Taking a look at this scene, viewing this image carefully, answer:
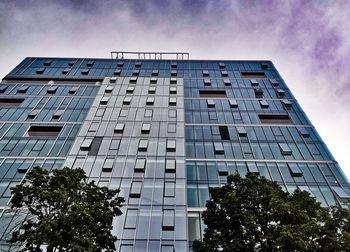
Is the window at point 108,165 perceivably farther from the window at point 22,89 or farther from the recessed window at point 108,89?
the window at point 22,89

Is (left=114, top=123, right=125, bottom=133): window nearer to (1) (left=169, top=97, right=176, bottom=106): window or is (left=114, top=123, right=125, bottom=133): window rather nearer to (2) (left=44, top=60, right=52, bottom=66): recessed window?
(1) (left=169, top=97, right=176, bottom=106): window

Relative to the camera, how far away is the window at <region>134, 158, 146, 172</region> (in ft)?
89.3

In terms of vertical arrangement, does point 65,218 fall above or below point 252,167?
below

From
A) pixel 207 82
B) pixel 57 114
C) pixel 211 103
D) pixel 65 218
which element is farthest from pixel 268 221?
pixel 57 114

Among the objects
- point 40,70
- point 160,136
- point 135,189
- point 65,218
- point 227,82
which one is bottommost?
point 65,218

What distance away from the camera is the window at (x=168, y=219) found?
2199 centimetres

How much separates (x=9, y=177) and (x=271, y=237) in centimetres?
2765

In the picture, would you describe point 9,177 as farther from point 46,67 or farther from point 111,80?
point 46,67

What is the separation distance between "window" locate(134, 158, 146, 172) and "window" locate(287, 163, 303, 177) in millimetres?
17382

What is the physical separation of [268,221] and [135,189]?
14.7 m

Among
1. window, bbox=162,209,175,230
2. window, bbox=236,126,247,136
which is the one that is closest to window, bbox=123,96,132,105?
window, bbox=236,126,247,136

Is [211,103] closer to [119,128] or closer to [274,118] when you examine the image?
[274,118]

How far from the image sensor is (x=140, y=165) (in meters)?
27.7

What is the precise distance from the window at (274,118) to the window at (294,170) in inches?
364
